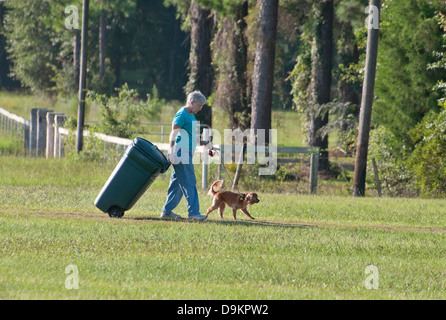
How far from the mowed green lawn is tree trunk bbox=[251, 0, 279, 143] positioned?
30.4 feet

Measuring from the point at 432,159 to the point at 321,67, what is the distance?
8.13 m

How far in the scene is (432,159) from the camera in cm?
2184

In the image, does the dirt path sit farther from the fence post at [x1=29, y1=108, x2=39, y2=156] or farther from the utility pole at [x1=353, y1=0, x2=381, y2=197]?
the fence post at [x1=29, y1=108, x2=39, y2=156]

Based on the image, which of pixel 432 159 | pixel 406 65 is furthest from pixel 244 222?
pixel 406 65

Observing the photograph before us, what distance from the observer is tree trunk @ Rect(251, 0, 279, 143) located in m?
25.9

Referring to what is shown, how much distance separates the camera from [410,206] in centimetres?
1764

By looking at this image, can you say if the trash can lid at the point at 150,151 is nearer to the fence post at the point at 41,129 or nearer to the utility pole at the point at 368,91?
the utility pole at the point at 368,91

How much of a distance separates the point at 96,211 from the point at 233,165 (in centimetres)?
866

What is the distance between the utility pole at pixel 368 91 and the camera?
20.5 metres

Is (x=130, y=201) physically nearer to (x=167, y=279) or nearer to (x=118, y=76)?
(x=167, y=279)

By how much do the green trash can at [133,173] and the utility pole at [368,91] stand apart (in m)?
8.97

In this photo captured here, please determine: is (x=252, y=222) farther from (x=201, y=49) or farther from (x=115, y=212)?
(x=201, y=49)

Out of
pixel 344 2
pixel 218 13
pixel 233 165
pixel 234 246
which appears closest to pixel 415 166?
pixel 233 165

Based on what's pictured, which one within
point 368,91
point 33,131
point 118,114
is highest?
point 368,91
